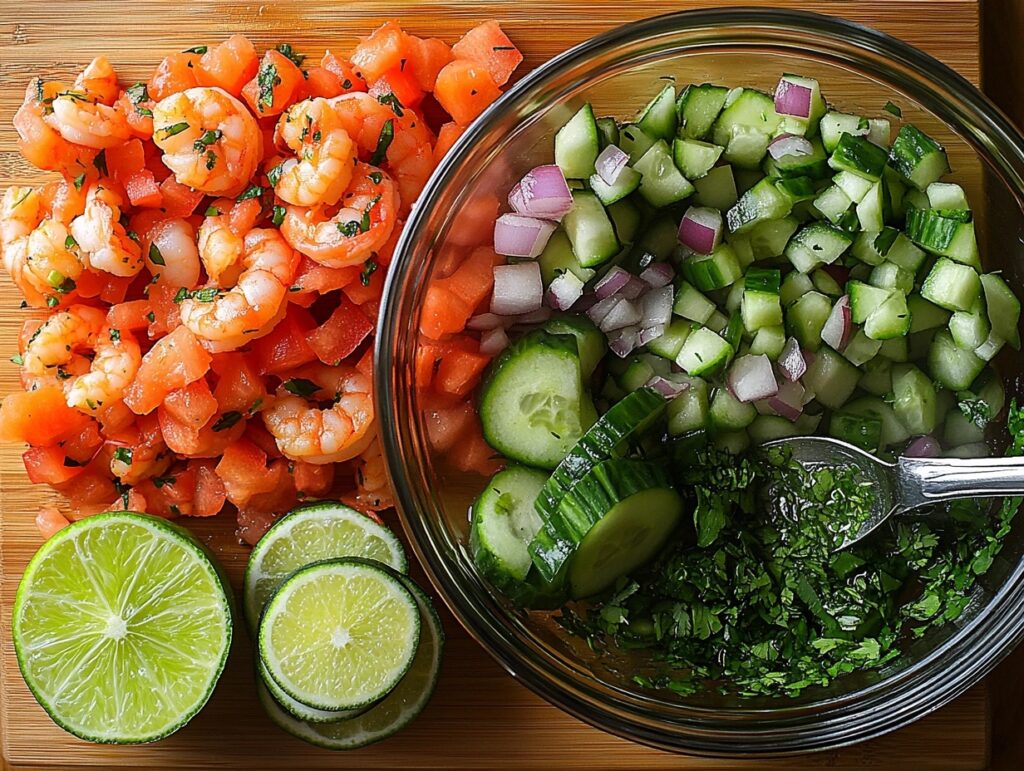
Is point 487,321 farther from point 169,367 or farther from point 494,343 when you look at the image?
point 169,367

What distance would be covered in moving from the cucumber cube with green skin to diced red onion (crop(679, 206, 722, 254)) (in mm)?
368

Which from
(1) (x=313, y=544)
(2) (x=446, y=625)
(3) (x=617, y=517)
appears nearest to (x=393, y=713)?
(2) (x=446, y=625)

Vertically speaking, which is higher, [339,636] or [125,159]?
[125,159]

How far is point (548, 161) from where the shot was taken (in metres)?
1.88

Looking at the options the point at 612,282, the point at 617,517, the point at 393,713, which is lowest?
the point at 393,713

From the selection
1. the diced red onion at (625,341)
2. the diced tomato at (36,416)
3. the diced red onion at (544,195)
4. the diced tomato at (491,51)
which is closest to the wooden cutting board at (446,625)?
the diced tomato at (491,51)

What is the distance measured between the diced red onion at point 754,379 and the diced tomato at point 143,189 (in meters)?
1.10

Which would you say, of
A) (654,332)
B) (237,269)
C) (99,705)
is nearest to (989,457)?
(654,332)

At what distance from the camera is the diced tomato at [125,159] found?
1981 mm

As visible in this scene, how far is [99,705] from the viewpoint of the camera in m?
1.96

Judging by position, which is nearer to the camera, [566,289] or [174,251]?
[566,289]

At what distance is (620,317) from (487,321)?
0.23 m

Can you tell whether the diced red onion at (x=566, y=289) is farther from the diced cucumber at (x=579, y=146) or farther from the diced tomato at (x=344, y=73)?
the diced tomato at (x=344, y=73)

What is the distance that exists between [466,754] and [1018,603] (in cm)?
105
